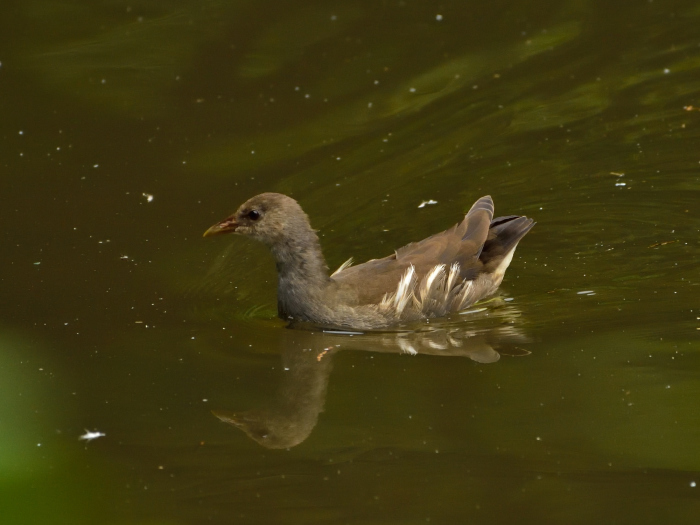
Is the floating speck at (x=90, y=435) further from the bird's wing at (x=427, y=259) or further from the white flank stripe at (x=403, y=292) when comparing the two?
the white flank stripe at (x=403, y=292)

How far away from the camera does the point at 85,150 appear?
913 centimetres

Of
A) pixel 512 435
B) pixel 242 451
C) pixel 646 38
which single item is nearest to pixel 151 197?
pixel 242 451

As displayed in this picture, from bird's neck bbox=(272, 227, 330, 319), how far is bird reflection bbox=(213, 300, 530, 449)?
7.7 inches

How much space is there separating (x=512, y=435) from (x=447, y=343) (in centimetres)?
146

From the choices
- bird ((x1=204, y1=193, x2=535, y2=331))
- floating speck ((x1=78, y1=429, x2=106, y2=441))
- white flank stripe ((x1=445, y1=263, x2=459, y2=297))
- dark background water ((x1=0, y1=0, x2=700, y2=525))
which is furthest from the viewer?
white flank stripe ((x1=445, y1=263, x2=459, y2=297))

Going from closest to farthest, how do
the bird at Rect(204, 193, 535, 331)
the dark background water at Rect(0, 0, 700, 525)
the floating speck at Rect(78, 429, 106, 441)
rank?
the dark background water at Rect(0, 0, 700, 525), the floating speck at Rect(78, 429, 106, 441), the bird at Rect(204, 193, 535, 331)

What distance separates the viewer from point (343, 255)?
7.89 metres

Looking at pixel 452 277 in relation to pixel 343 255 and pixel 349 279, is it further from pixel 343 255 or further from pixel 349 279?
pixel 343 255

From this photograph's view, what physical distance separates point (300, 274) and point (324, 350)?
717 millimetres

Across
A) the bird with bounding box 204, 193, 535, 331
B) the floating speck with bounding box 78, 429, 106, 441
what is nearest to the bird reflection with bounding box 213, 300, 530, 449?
the bird with bounding box 204, 193, 535, 331

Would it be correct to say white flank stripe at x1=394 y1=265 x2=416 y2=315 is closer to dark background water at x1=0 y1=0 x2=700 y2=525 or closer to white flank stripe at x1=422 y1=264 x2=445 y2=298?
white flank stripe at x1=422 y1=264 x2=445 y2=298

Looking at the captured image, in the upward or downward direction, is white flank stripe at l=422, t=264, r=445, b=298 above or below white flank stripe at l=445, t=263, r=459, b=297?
above

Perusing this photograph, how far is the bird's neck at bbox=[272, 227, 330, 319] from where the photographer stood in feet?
22.0

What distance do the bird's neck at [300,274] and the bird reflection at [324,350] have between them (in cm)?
19
